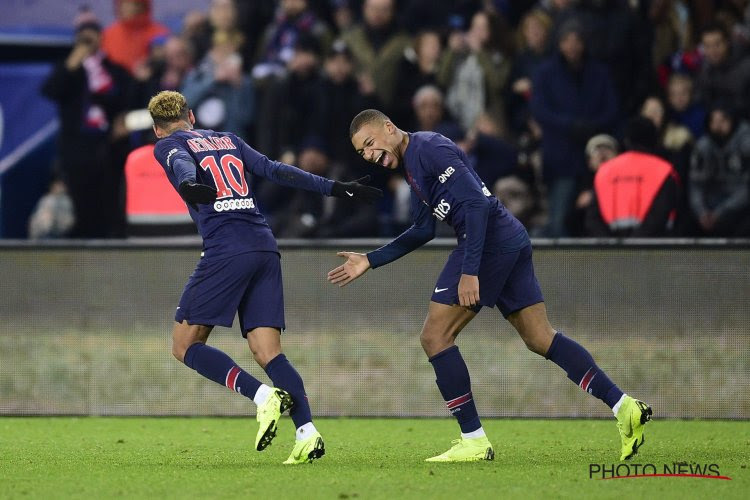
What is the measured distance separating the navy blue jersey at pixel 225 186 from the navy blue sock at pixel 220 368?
52cm

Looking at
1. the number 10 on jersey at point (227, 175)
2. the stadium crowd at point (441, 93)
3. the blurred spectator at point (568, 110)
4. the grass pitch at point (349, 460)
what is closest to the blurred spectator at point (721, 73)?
the stadium crowd at point (441, 93)

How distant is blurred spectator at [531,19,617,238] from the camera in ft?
42.0

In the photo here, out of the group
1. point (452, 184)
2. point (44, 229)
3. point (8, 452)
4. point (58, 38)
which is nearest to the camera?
point (452, 184)

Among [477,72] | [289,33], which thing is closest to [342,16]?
[289,33]

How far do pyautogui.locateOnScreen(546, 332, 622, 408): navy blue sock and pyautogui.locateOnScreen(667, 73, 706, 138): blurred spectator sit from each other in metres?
5.80

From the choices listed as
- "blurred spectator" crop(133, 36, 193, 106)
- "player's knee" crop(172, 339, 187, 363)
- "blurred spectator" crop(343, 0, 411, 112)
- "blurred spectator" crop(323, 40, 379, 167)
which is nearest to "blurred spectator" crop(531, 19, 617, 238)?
"blurred spectator" crop(343, 0, 411, 112)

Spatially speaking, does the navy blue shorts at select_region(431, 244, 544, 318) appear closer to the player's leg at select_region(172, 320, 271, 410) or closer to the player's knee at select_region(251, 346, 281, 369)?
the player's knee at select_region(251, 346, 281, 369)

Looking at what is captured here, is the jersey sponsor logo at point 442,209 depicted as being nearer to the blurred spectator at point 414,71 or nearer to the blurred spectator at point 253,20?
the blurred spectator at point 414,71

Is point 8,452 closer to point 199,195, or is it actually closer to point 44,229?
point 199,195

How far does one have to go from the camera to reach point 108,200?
14.5 meters

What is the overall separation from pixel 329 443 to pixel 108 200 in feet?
21.6

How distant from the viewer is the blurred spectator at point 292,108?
13.6 m

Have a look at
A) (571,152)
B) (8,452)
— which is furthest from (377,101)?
(8,452)

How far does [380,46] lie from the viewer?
13.9 meters
